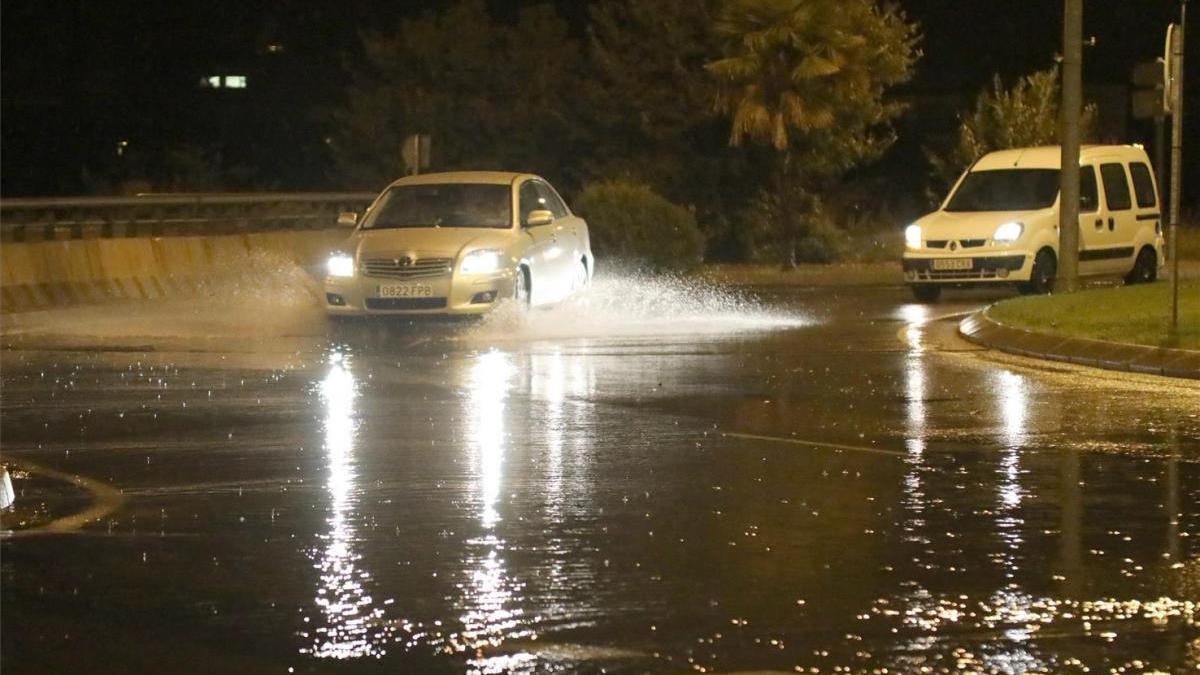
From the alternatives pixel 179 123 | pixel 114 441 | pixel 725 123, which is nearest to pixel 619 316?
pixel 114 441

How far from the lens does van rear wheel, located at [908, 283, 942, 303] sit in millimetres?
25469

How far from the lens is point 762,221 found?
39562mm

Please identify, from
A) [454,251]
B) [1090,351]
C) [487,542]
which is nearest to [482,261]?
[454,251]

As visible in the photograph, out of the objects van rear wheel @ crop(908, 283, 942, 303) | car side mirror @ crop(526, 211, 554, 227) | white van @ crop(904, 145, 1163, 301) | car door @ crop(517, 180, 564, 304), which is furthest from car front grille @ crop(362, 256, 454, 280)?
van rear wheel @ crop(908, 283, 942, 303)

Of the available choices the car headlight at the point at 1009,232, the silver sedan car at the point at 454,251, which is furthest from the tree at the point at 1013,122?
the silver sedan car at the point at 454,251

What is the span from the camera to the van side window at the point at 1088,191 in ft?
84.9

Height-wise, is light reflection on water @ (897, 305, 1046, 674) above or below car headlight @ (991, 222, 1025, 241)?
below

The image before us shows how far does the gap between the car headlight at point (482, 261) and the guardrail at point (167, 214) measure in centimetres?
881

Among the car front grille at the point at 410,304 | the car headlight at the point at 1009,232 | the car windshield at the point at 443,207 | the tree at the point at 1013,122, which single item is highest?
the tree at the point at 1013,122

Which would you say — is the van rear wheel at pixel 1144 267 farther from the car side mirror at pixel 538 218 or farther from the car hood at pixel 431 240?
the car hood at pixel 431 240

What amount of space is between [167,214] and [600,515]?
27530 mm

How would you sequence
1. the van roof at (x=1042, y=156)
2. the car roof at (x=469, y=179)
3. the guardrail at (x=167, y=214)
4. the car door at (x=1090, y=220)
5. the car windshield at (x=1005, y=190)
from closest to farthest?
1. the car roof at (x=469, y=179)
2. the car door at (x=1090, y=220)
3. the car windshield at (x=1005, y=190)
4. the van roof at (x=1042, y=156)
5. the guardrail at (x=167, y=214)

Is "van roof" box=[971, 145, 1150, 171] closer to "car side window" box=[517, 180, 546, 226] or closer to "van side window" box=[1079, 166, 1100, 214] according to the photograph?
"van side window" box=[1079, 166, 1100, 214]

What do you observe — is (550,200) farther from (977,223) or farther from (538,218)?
(977,223)
